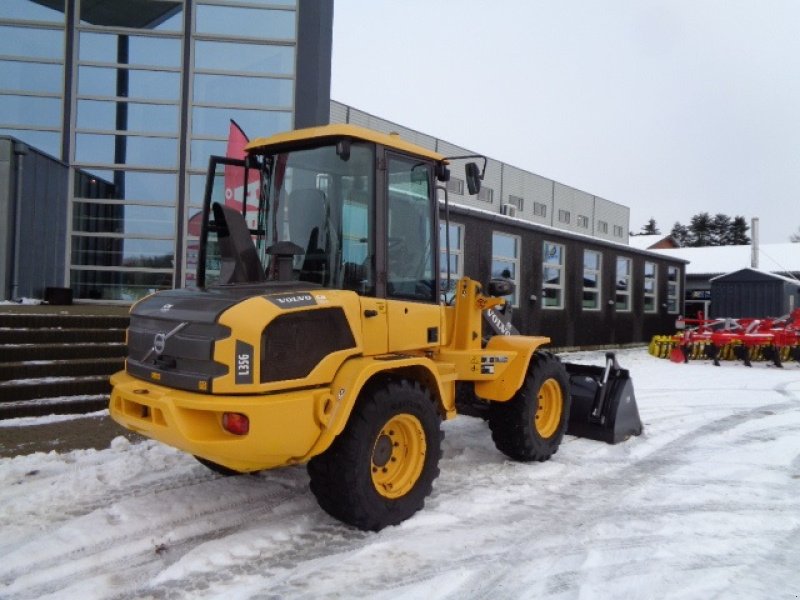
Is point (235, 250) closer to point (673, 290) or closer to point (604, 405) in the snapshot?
point (604, 405)

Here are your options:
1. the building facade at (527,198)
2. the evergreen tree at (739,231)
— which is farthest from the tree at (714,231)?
the building facade at (527,198)

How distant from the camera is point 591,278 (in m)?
17.3

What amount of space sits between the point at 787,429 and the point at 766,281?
17.3 metres

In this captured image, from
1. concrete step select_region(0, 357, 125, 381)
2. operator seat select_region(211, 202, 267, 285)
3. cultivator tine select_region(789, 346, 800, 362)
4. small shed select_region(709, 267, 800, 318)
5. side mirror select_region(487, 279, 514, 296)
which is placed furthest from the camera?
small shed select_region(709, 267, 800, 318)

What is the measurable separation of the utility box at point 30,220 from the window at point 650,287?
1628cm

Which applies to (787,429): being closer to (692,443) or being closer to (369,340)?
(692,443)

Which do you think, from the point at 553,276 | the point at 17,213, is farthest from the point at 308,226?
the point at 553,276

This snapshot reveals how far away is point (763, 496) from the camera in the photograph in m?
4.73

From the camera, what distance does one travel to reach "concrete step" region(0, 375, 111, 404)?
643cm

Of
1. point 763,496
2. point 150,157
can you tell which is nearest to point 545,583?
point 763,496

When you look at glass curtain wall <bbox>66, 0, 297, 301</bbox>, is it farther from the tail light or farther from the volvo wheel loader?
the tail light

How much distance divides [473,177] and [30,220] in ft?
30.0

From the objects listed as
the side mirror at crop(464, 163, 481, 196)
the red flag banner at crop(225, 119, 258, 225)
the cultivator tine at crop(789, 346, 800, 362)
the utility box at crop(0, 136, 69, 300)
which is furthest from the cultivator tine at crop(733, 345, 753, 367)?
the utility box at crop(0, 136, 69, 300)

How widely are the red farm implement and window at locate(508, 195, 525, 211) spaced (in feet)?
62.7
